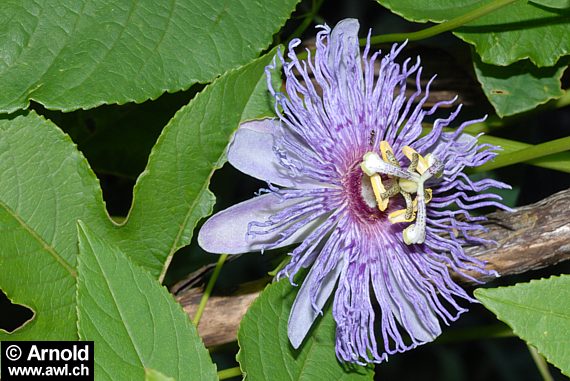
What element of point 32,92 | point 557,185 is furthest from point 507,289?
point 557,185

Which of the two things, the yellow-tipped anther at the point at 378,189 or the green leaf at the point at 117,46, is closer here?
the green leaf at the point at 117,46

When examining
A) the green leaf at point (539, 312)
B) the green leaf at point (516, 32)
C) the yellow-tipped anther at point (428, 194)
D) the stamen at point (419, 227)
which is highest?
the green leaf at point (516, 32)

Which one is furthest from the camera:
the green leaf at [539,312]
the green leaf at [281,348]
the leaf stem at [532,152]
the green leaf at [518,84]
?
the green leaf at [518,84]

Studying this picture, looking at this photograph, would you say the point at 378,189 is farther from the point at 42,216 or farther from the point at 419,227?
the point at 42,216

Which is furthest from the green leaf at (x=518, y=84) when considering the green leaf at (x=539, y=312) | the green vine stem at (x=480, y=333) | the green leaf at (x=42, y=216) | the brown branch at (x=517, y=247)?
the green leaf at (x=42, y=216)

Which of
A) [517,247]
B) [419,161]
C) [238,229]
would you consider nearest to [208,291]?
[238,229]

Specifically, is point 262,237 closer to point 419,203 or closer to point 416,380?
point 419,203

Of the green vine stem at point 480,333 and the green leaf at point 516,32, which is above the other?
the green leaf at point 516,32

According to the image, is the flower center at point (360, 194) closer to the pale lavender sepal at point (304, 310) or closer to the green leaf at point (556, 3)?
the pale lavender sepal at point (304, 310)
